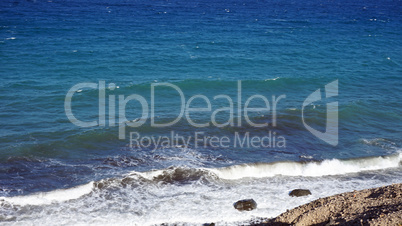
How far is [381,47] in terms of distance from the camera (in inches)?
1738

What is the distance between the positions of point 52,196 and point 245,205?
7.59 meters

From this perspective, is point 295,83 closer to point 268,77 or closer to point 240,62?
point 268,77

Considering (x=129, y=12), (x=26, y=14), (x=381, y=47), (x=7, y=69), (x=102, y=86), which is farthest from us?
(x=129, y=12)

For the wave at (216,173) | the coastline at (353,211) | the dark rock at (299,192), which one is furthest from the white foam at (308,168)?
the coastline at (353,211)

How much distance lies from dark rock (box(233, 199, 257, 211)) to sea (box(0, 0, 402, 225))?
22 cm

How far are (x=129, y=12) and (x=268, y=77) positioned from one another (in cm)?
3237

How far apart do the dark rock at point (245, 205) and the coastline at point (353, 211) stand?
0.99 meters

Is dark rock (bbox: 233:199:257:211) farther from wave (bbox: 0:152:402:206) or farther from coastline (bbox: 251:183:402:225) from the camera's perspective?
wave (bbox: 0:152:402:206)

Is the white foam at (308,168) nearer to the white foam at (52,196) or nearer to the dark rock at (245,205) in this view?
the dark rock at (245,205)

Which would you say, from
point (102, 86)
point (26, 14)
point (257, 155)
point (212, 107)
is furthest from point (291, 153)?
point (26, 14)

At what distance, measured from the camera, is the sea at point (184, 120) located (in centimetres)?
1630

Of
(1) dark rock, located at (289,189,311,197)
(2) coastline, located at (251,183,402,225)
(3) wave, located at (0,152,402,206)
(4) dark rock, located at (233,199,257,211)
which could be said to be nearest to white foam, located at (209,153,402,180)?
(3) wave, located at (0,152,402,206)

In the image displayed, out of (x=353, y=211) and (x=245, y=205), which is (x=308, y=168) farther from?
(x=353, y=211)

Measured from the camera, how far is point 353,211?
12789 mm
